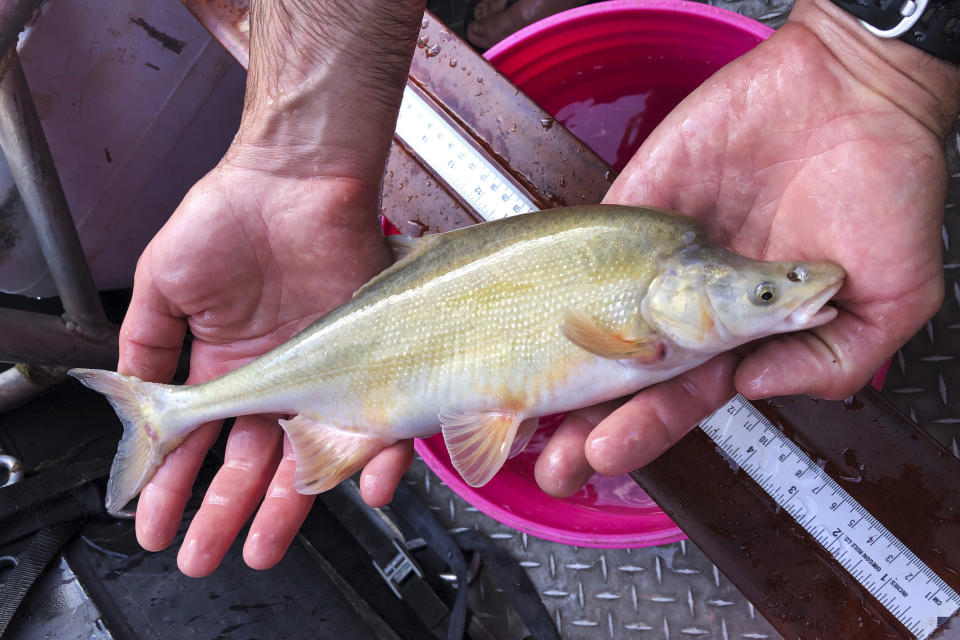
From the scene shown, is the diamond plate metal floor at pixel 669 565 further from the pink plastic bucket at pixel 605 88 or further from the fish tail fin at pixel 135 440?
the fish tail fin at pixel 135 440

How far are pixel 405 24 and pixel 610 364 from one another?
1422 mm

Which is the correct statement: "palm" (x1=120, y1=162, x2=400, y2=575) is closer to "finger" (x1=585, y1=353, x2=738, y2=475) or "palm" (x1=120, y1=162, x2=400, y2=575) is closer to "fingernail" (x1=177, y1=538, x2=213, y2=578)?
"fingernail" (x1=177, y1=538, x2=213, y2=578)

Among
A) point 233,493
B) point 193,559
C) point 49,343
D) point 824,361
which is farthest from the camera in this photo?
point 49,343

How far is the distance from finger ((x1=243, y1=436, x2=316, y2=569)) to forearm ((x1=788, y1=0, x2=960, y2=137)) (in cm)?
→ 224

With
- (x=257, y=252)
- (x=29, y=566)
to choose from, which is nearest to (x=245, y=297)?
(x=257, y=252)

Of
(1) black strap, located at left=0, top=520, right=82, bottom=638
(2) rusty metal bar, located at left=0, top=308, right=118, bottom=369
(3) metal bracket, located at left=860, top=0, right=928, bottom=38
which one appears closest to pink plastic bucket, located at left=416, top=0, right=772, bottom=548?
(3) metal bracket, located at left=860, top=0, right=928, bottom=38

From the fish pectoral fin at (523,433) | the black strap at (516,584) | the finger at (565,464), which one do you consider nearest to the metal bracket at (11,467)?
the black strap at (516,584)

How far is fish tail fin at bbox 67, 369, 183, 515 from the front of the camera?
91.7 inches

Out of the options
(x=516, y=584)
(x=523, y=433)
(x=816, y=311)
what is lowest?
(x=516, y=584)

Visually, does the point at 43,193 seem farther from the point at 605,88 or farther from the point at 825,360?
the point at 825,360

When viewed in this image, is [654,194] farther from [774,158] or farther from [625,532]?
[625,532]

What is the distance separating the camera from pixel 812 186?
1.97 metres

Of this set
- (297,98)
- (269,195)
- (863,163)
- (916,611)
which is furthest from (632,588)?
(297,98)

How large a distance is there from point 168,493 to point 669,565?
2.31 m
